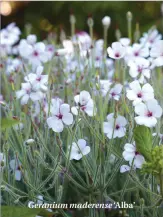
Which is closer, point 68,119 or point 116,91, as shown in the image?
point 68,119

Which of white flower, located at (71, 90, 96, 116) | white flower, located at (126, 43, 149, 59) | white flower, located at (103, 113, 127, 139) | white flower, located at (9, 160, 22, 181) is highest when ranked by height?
white flower, located at (126, 43, 149, 59)

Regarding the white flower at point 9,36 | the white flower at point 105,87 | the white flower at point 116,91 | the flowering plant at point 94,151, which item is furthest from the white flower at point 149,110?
the white flower at point 9,36

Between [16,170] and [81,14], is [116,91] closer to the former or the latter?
[16,170]

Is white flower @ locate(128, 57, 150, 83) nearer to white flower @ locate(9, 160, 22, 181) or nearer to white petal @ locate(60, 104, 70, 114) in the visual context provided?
white petal @ locate(60, 104, 70, 114)

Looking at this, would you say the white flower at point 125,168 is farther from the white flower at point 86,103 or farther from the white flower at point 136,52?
the white flower at point 136,52

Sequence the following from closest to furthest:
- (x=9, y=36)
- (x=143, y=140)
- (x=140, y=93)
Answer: (x=143, y=140), (x=140, y=93), (x=9, y=36)

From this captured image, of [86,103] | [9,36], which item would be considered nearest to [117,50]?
[86,103]

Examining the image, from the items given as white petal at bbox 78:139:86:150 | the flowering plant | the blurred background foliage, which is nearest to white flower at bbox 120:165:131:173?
the flowering plant
